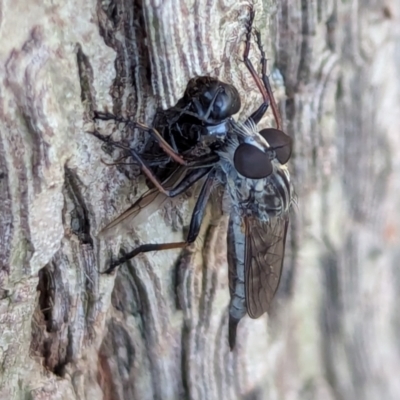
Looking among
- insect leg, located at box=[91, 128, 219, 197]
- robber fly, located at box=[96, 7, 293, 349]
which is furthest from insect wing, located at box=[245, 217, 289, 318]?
insect leg, located at box=[91, 128, 219, 197]

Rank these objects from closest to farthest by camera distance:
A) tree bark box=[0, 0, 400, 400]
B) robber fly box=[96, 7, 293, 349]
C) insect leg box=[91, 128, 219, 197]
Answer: tree bark box=[0, 0, 400, 400]
insect leg box=[91, 128, 219, 197]
robber fly box=[96, 7, 293, 349]

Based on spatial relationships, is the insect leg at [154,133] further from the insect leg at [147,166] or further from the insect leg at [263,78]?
the insect leg at [263,78]

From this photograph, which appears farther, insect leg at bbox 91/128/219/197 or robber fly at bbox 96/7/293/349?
robber fly at bbox 96/7/293/349

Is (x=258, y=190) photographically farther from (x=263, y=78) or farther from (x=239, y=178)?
(x=263, y=78)

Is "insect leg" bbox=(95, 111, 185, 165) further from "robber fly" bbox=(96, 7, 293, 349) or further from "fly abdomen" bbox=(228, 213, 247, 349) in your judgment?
"fly abdomen" bbox=(228, 213, 247, 349)

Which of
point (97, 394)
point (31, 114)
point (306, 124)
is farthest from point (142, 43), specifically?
point (97, 394)

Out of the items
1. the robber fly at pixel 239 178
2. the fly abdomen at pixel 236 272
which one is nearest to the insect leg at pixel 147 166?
the robber fly at pixel 239 178

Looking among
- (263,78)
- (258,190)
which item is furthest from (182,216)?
(263,78)

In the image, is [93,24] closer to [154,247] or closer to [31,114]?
[31,114]
